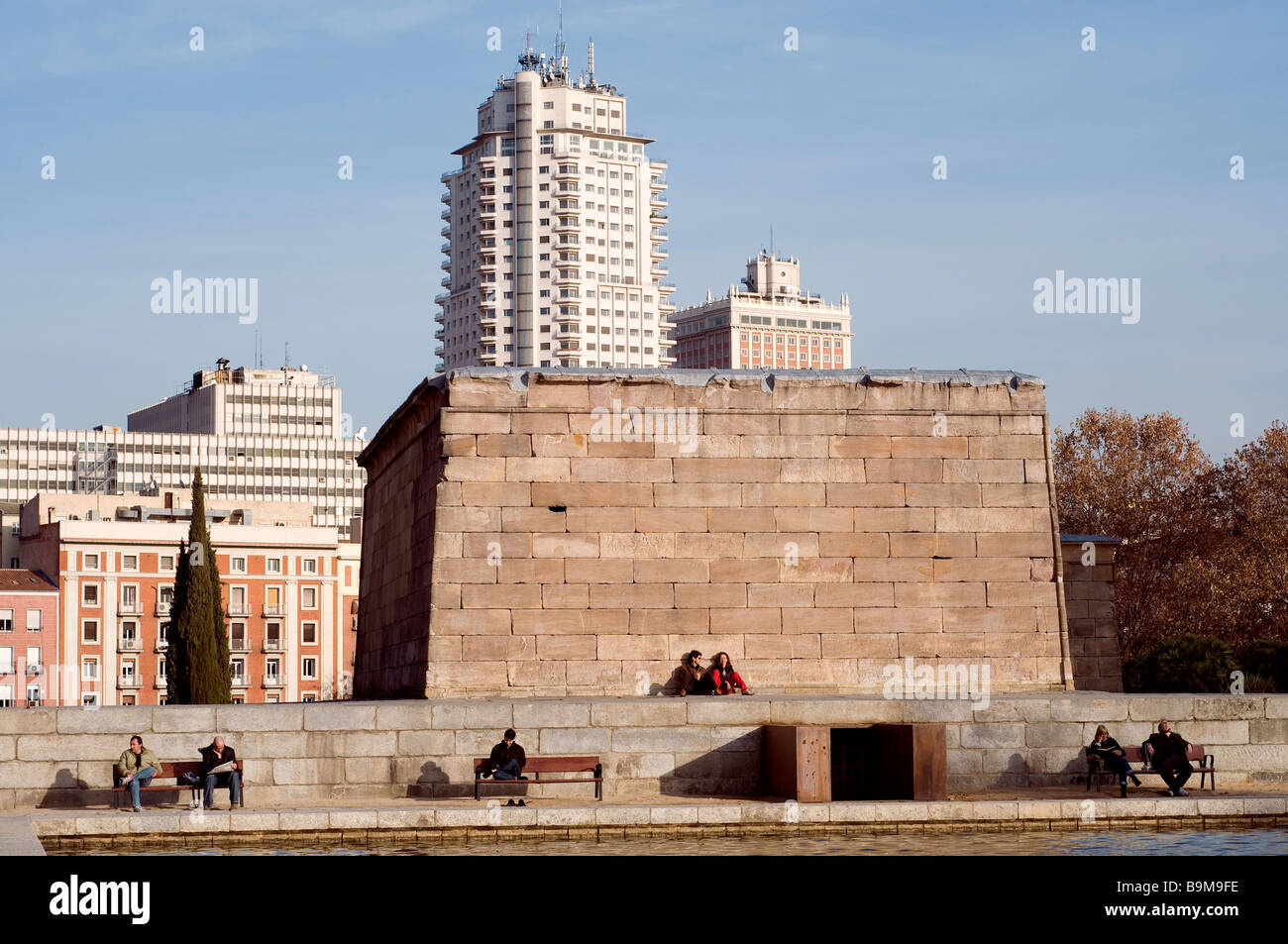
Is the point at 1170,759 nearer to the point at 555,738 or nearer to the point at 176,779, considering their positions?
the point at 555,738

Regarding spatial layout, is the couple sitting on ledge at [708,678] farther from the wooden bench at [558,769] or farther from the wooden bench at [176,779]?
the wooden bench at [176,779]

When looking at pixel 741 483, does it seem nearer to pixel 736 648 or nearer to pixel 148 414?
pixel 736 648

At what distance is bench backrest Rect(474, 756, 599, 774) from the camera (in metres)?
19.8

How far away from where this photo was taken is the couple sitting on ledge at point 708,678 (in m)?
22.9

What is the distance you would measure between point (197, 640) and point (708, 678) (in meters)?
48.2

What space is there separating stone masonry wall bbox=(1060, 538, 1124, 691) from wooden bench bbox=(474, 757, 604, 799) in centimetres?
1684

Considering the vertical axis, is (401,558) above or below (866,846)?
above

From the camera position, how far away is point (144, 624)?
99.9 metres

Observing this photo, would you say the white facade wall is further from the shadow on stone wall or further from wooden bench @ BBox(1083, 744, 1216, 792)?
wooden bench @ BBox(1083, 744, 1216, 792)

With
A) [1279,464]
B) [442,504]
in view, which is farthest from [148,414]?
[442,504]

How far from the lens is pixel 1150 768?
2109 centimetres

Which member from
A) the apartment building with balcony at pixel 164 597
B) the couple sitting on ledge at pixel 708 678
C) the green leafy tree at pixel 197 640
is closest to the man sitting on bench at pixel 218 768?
the couple sitting on ledge at pixel 708 678

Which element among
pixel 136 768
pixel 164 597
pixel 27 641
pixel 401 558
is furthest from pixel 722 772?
pixel 164 597
